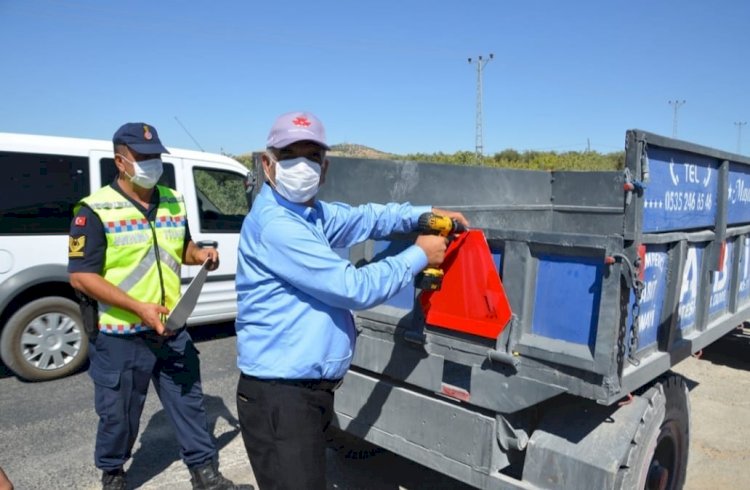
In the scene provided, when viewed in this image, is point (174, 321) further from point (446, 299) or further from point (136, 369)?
point (446, 299)

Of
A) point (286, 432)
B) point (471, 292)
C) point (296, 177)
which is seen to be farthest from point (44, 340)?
point (471, 292)

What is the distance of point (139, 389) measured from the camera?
3248mm

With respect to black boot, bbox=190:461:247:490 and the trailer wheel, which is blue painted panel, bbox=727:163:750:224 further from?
black boot, bbox=190:461:247:490

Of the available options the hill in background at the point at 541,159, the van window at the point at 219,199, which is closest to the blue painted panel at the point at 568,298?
the van window at the point at 219,199

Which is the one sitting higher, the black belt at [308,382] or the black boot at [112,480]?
the black belt at [308,382]

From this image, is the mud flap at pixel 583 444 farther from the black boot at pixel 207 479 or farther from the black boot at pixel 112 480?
the black boot at pixel 112 480

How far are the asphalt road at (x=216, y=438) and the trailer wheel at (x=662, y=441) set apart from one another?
80 centimetres

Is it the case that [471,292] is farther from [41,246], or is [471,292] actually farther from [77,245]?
[41,246]

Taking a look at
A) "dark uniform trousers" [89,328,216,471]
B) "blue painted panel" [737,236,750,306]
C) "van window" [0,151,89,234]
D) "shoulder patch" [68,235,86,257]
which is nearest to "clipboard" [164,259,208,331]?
"dark uniform trousers" [89,328,216,471]

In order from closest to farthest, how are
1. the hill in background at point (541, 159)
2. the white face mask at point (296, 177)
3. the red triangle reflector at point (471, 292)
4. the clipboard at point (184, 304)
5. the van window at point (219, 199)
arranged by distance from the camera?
the white face mask at point (296, 177) < the red triangle reflector at point (471, 292) < the clipboard at point (184, 304) < the van window at point (219, 199) < the hill in background at point (541, 159)

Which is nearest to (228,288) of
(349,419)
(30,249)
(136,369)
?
(30,249)

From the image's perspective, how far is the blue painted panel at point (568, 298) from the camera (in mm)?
2172

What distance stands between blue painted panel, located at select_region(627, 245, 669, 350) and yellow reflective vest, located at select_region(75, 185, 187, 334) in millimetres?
2447

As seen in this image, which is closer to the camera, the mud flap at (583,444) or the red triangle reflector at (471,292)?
the mud flap at (583,444)
